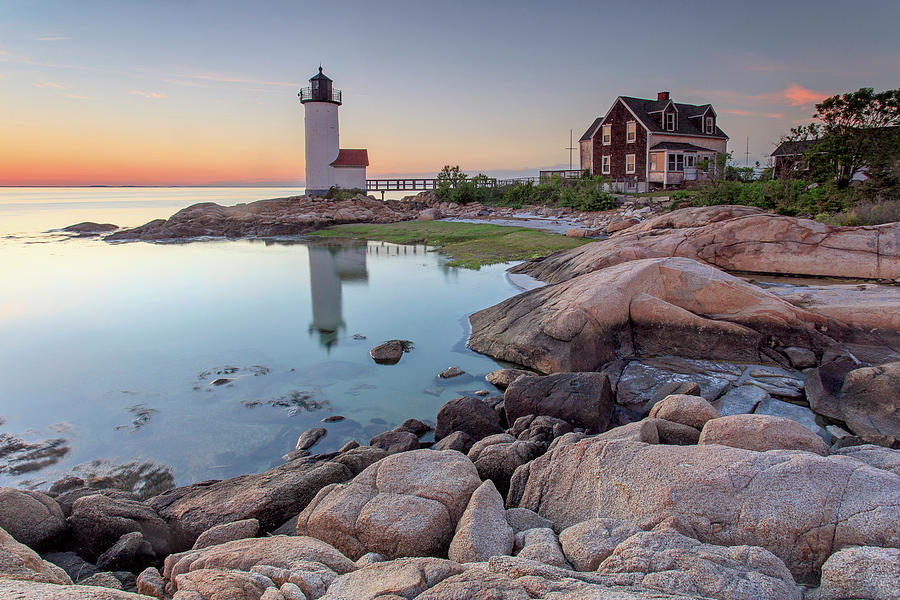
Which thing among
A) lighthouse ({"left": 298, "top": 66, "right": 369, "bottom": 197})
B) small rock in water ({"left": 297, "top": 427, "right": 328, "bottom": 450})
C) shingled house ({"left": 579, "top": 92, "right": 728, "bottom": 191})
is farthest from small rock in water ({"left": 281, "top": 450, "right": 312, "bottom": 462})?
lighthouse ({"left": 298, "top": 66, "right": 369, "bottom": 197})

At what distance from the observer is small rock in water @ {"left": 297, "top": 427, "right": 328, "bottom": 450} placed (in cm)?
766

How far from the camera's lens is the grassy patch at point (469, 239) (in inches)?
935

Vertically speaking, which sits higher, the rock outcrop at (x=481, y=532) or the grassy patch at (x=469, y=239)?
the grassy patch at (x=469, y=239)

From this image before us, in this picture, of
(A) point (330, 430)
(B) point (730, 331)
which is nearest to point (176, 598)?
(A) point (330, 430)

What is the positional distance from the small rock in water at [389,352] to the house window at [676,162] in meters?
33.9

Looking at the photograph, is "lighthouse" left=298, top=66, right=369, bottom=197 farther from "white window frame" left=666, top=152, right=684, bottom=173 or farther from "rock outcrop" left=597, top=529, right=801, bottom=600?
"rock outcrop" left=597, top=529, right=801, bottom=600

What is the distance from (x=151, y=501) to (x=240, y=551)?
2440 millimetres

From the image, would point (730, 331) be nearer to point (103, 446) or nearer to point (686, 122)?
point (103, 446)

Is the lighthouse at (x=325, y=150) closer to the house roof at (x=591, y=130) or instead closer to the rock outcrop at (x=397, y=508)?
the house roof at (x=591, y=130)

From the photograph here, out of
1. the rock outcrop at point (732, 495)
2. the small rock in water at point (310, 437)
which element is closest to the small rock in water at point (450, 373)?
the small rock in water at point (310, 437)

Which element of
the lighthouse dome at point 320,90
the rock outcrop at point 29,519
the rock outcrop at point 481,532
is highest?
the lighthouse dome at point 320,90

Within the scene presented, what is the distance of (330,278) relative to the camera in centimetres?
2231

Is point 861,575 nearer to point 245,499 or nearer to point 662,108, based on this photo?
point 245,499

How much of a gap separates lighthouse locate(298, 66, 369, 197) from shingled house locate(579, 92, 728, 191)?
22.9 meters
